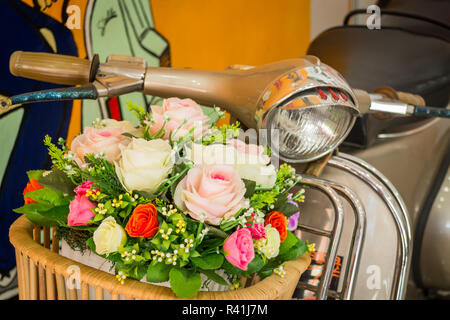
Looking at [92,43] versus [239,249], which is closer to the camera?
[239,249]

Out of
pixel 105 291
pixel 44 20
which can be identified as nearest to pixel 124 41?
pixel 44 20

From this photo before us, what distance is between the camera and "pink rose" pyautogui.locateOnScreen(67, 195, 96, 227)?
0.49m

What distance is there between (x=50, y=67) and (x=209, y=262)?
1.14 ft

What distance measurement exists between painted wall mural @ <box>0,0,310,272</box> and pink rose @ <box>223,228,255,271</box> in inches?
34.7

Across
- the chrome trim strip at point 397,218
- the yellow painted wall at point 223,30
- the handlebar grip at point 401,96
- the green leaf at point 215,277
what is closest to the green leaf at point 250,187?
the green leaf at point 215,277

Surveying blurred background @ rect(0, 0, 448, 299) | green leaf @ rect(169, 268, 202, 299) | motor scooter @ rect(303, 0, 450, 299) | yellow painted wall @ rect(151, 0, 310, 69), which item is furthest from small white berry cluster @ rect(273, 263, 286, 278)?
yellow painted wall @ rect(151, 0, 310, 69)

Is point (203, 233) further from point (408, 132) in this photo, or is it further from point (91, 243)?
point (408, 132)

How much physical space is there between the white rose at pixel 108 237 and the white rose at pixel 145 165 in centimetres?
5

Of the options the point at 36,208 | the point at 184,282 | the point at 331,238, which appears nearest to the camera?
the point at 184,282

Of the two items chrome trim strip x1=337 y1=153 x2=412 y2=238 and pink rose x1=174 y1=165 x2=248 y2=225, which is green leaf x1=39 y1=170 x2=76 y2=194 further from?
chrome trim strip x1=337 y1=153 x2=412 y2=238

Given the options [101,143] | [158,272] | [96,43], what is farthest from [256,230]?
[96,43]

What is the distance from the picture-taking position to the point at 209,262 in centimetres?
47

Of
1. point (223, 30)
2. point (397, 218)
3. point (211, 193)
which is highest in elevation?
point (223, 30)

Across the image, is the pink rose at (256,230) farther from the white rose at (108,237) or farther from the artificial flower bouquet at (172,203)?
the white rose at (108,237)
